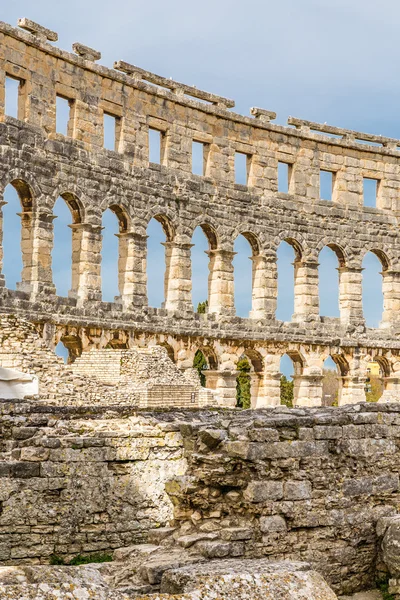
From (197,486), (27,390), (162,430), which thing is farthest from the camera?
(27,390)

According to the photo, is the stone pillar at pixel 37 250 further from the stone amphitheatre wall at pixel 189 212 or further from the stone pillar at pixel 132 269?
the stone pillar at pixel 132 269

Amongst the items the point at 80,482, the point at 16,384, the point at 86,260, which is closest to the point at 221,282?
the point at 86,260

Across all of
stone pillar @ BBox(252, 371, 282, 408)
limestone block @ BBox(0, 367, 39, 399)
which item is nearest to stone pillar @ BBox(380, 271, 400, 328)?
stone pillar @ BBox(252, 371, 282, 408)

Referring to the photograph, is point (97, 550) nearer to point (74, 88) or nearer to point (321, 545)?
point (321, 545)

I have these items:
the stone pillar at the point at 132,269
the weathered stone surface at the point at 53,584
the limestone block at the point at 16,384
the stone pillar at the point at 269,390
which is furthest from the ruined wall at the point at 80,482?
the stone pillar at the point at 269,390

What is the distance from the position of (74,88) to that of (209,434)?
2003 cm

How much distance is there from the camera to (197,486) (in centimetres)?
923

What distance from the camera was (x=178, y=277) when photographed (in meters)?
30.3

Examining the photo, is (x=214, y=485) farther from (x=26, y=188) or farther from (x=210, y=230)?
(x=210, y=230)

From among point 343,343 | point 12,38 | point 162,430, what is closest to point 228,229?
point 343,343

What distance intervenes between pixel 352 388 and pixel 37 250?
14.2 meters

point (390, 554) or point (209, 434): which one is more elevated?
point (209, 434)

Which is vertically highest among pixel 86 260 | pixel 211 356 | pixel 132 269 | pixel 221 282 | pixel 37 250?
pixel 37 250

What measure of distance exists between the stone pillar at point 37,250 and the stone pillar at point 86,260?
4.41 feet
